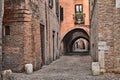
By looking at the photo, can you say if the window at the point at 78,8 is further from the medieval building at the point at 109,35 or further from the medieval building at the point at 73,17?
the medieval building at the point at 109,35

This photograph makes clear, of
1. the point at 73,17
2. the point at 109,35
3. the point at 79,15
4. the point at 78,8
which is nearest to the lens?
the point at 109,35

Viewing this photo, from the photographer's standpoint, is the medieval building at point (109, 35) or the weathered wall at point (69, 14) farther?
the weathered wall at point (69, 14)

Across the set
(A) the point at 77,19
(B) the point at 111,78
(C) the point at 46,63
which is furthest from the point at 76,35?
(B) the point at 111,78

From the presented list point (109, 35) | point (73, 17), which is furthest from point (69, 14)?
point (109, 35)

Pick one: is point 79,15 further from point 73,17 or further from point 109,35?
point 109,35

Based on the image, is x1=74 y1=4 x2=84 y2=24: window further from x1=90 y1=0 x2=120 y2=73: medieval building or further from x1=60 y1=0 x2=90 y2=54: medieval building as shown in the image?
x1=90 y1=0 x2=120 y2=73: medieval building

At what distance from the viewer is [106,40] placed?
1316cm

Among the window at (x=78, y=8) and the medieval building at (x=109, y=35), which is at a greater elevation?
the window at (x=78, y=8)

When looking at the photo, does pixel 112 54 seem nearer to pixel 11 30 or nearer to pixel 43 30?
pixel 11 30

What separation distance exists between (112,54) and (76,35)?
2862 cm

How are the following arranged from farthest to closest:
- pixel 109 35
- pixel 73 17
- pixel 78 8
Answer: pixel 78 8
pixel 73 17
pixel 109 35

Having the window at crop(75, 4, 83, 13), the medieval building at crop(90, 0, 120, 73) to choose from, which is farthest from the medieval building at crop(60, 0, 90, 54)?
the medieval building at crop(90, 0, 120, 73)

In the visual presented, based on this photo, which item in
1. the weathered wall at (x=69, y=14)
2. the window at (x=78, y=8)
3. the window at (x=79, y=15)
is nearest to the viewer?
the window at (x=79, y=15)

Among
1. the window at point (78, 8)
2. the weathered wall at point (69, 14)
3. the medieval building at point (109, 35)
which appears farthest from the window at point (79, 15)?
the medieval building at point (109, 35)
